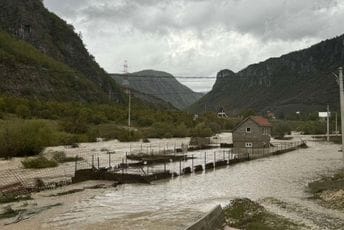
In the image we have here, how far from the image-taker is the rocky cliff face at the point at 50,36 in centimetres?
15638

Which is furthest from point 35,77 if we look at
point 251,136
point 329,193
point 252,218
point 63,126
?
point 252,218

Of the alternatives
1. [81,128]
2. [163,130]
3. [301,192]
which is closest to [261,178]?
[301,192]

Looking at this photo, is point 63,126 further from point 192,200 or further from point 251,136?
point 192,200

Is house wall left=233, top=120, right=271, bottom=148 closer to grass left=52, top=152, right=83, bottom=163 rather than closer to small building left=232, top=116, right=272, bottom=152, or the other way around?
small building left=232, top=116, right=272, bottom=152

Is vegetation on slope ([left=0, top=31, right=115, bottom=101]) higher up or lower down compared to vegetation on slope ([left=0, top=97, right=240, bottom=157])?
higher up

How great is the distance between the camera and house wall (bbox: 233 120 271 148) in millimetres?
75250

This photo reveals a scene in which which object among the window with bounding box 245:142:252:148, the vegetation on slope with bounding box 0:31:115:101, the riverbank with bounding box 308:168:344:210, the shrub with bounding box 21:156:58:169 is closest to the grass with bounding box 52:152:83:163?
the shrub with bounding box 21:156:58:169

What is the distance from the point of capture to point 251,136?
7619 cm

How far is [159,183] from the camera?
38594mm

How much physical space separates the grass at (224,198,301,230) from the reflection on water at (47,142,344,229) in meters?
1.14

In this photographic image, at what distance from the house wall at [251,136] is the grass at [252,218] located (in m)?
49.6

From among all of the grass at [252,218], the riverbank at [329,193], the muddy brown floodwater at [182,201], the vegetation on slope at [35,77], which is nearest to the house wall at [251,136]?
the muddy brown floodwater at [182,201]

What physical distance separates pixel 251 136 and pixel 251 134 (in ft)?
1.17

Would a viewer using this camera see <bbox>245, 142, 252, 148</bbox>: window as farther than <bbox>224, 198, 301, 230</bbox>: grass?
Yes
